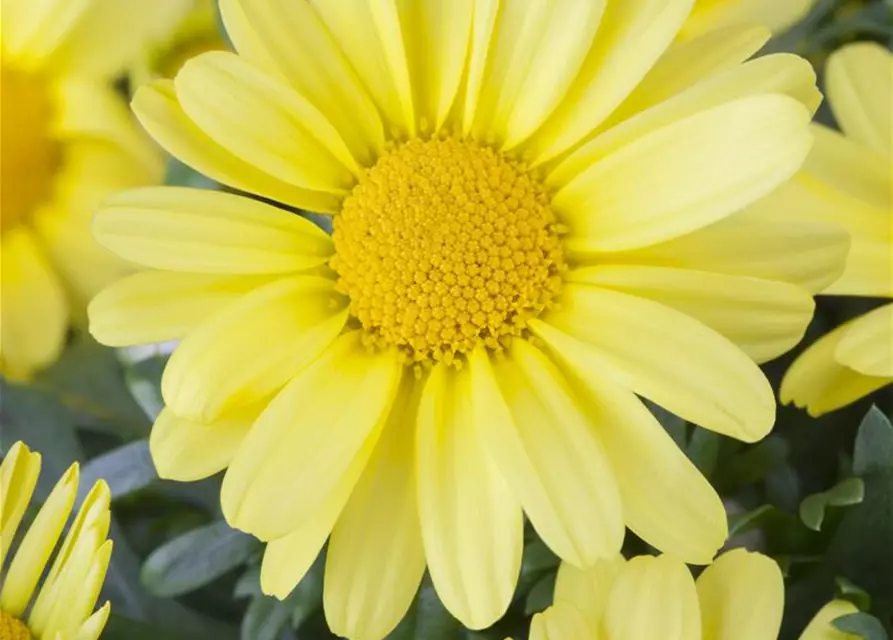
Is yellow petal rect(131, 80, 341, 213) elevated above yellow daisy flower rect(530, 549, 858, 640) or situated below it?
above

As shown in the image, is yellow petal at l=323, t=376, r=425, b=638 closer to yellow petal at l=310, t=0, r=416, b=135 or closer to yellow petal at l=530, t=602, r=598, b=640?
yellow petal at l=530, t=602, r=598, b=640

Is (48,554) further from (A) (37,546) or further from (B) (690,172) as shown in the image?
(B) (690,172)

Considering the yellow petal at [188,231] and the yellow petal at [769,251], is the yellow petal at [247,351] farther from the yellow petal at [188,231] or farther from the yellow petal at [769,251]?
the yellow petal at [769,251]

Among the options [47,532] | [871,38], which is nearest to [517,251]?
[47,532]

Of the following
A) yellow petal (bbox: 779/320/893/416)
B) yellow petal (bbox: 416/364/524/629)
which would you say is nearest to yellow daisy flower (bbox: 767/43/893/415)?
yellow petal (bbox: 779/320/893/416)

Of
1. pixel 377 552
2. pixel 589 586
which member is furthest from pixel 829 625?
pixel 377 552

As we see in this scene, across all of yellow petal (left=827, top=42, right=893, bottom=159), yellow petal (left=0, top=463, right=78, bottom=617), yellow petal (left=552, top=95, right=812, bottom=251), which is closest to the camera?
yellow petal (left=552, top=95, right=812, bottom=251)
